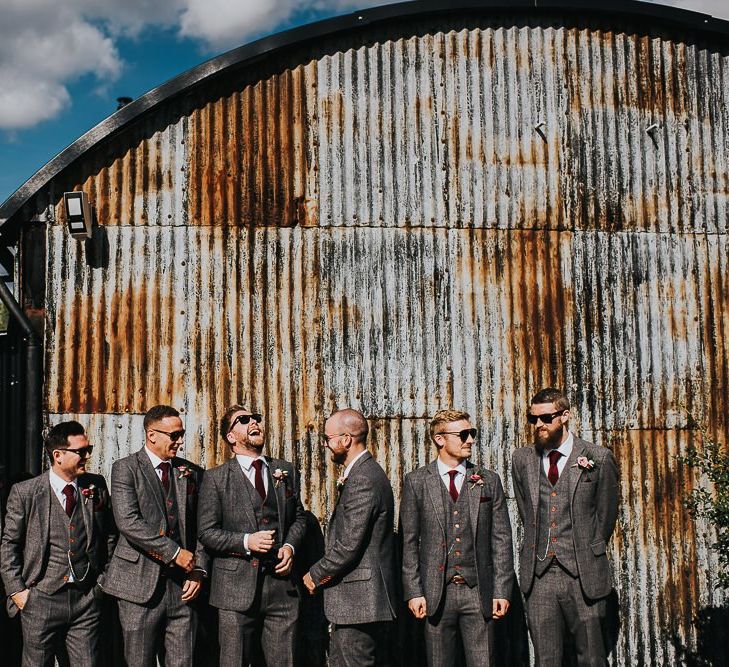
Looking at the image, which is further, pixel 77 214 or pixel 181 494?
pixel 77 214

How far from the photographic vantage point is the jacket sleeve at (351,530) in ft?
17.8

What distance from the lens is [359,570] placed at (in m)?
5.50

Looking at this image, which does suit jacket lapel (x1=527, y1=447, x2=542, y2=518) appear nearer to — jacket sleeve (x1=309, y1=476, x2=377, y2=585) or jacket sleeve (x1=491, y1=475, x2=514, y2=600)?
jacket sleeve (x1=491, y1=475, x2=514, y2=600)

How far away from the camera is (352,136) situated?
7.49 m

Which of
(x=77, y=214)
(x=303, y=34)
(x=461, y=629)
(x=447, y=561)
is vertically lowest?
(x=461, y=629)

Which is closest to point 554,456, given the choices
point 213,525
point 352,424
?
point 352,424

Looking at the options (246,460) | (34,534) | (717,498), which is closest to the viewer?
(34,534)

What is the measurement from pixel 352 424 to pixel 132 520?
1.67m

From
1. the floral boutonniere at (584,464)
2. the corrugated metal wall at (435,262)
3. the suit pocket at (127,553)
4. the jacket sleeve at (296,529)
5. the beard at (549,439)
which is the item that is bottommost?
the suit pocket at (127,553)

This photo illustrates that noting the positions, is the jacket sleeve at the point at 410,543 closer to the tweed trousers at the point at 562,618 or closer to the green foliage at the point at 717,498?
the tweed trousers at the point at 562,618

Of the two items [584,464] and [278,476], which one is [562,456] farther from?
[278,476]

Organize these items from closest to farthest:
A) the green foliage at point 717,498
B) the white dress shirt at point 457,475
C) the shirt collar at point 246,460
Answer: the white dress shirt at point 457,475
the shirt collar at point 246,460
the green foliage at point 717,498

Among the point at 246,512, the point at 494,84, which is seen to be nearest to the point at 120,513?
the point at 246,512

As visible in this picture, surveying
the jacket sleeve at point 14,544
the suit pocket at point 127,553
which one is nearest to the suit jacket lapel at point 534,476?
the suit pocket at point 127,553
